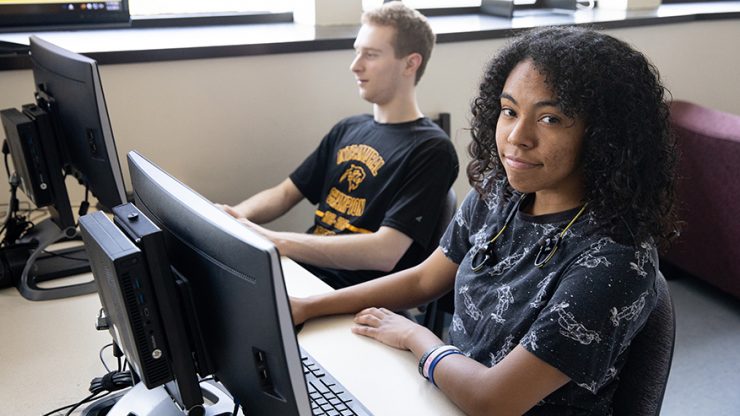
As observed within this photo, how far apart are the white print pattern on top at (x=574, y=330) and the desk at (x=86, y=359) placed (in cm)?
22

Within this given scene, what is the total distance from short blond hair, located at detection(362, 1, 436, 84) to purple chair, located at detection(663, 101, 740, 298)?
117 cm

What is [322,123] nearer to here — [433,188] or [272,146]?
[272,146]

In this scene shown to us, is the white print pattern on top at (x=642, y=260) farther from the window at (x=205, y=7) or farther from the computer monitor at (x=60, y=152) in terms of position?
the window at (x=205, y=7)

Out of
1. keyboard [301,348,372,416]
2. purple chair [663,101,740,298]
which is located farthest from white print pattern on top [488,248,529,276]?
purple chair [663,101,740,298]

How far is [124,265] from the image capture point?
0.95 m

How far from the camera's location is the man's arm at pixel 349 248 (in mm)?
1988

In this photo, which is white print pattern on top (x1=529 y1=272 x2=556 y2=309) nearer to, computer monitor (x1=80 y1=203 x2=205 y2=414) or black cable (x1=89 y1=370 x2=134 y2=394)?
computer monitor (x1=80 y1=203 x2=205 y2=414)

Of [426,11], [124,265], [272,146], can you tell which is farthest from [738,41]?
[124,265]

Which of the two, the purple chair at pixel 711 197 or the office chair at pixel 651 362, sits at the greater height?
the office chair at pixel 651 362

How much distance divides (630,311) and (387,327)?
0.46 m

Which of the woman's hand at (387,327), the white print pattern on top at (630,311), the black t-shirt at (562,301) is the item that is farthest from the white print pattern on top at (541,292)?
the woman's hand at (387,327)

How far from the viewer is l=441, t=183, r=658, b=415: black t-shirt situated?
1142mm

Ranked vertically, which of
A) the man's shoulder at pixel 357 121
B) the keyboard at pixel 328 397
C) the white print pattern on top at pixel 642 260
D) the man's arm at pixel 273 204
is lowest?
the man's arm at pixel 273 204

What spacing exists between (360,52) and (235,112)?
1.74 ft
